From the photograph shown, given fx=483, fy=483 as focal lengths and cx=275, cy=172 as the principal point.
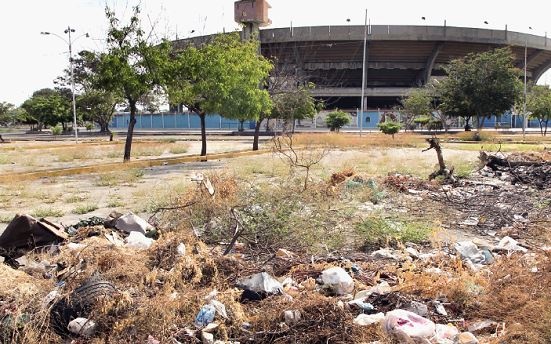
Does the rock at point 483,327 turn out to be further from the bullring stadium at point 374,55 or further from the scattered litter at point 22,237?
the bullring stadium at point 374,55

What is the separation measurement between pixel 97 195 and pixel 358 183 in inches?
204

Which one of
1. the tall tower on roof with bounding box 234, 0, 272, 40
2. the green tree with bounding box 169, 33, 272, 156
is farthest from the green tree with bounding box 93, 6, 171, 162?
the tall tower on roof with bounding box 234, 0, 272, 40

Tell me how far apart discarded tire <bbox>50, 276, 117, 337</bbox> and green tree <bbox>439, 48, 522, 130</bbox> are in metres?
37.1

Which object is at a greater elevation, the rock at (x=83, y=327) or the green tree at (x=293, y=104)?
the green tree at (x=293, y=104)

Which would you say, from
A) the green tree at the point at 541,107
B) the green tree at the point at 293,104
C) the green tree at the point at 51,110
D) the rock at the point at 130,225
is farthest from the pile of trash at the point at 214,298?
the green tree at the point at 51,110

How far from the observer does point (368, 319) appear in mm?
3359

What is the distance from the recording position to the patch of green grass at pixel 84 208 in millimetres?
7746

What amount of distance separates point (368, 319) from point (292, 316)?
53 centimetres

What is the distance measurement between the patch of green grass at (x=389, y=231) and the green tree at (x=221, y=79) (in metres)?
11.0

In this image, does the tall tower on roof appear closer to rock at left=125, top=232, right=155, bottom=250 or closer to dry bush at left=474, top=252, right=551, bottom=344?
rock at left=125, top=232, right=155, bottom=250

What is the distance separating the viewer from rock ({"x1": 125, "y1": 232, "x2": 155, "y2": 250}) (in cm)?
503

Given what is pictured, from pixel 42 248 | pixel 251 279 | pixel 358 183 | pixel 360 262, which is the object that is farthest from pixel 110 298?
pixel 358 183

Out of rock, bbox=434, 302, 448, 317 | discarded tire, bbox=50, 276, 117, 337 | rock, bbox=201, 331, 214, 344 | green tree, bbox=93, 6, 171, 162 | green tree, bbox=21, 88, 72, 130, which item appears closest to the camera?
rock, bbox=201, 331, 214, 344

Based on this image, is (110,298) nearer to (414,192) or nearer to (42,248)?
(42,248)
